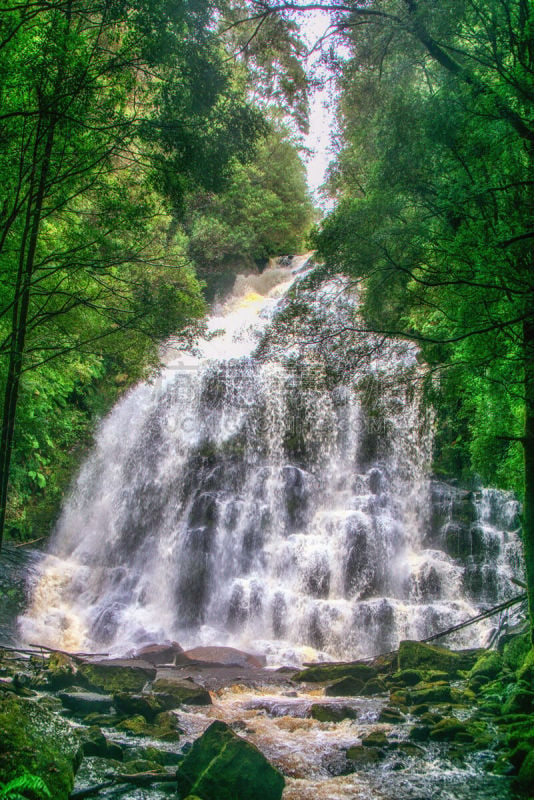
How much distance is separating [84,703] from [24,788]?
4.20 metres

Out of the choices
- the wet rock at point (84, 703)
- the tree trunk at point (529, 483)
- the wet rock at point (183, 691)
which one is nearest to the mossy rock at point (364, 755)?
the tree trunk at point (529, 483)

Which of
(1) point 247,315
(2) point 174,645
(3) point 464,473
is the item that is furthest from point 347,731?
(1) point 247,315

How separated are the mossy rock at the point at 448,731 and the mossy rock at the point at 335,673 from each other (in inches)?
115

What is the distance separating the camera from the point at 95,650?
39.6 ft

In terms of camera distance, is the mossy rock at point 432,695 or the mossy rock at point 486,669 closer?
the mossy rock at point 432,695

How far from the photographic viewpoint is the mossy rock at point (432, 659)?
31.0 ft

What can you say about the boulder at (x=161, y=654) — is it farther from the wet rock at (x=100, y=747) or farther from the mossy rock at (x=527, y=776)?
the mossy rock at (x=527, y=776)

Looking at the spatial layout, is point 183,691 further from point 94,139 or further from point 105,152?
point 94,139

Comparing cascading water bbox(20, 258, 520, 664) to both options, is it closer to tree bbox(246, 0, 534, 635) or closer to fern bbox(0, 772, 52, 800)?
tree bbox(246, 0, 534, 635)

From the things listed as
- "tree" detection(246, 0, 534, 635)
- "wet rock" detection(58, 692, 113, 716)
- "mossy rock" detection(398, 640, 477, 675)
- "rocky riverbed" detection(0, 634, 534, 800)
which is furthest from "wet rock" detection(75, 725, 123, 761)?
"mossy rock" detection(398, 640, 477, 675)

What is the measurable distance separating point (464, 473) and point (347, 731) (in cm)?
968

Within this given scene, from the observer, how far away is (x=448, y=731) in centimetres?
659

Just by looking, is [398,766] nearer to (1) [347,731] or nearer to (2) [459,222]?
(1) [347,731]

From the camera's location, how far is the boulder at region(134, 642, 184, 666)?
11.0 metres
